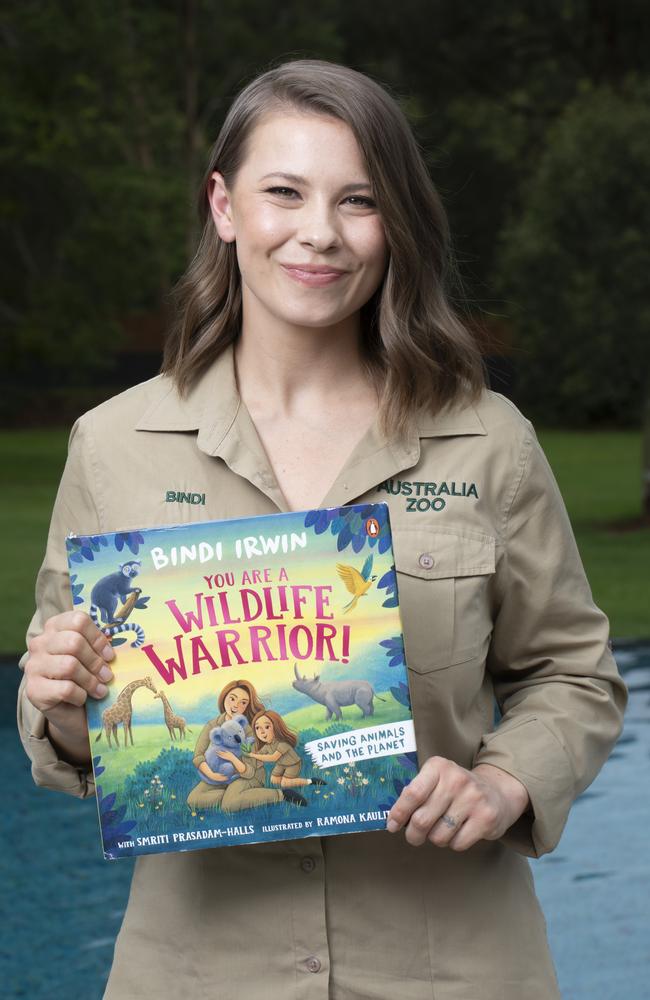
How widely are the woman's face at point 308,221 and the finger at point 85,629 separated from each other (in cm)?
41

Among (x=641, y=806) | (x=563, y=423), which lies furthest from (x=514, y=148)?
(x=641, y=806)

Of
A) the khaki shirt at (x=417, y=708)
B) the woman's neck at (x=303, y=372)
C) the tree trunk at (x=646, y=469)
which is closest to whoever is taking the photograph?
the khaki shirt at (x=417, y=708)

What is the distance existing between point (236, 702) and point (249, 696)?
0.01m

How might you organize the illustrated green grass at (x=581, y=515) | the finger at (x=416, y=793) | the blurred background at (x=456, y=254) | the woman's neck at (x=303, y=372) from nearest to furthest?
the finger at (x=416, y=793) → the woman's neck at (x=303, y=372) → the blurred background at (x=456, y=254) → the illustrated green grass at (x=581, y=515)

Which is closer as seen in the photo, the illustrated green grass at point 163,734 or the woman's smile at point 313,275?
the illustrated green grass at point 163,734

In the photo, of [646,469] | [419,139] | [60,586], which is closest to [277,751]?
[60,586]

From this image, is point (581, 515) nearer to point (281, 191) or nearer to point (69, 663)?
point (281, 191)

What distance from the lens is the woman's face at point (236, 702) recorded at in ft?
4.67

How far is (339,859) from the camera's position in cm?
150

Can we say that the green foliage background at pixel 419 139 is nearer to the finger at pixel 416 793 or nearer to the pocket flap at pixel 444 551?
the pocket flap at pixel 444 551

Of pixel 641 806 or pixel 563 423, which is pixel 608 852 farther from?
pixel 563 423

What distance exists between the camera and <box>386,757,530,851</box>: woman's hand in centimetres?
136

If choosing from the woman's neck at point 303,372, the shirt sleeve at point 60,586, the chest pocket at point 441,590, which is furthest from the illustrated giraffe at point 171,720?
the woman's neck at point 303,372

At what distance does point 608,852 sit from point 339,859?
11.8 feet
